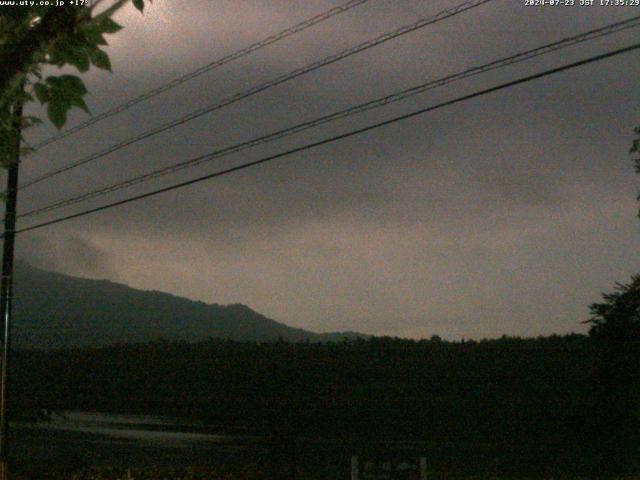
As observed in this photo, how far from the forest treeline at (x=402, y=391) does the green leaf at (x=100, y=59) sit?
14.9 meters

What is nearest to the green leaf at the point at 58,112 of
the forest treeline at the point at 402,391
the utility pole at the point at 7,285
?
the utility pole at the point at 7,285

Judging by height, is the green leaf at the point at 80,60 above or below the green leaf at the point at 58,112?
above

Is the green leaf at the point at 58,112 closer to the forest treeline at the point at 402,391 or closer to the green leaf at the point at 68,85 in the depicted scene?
the green leaf at the point at 68,85

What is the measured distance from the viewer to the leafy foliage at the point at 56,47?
4398 millimetres

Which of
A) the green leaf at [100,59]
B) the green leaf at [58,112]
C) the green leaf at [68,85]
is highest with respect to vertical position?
the green leaf at [100,59]

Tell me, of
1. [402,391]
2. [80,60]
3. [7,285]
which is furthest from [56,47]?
[402,391]

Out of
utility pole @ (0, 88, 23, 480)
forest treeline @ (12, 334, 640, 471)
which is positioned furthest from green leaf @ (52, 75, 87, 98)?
forest treeline @ (12, 334, 640, 471)

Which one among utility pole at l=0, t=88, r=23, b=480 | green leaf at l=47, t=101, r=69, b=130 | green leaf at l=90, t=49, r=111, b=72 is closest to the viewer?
green leaf at l=47, t=101, r=69, b=130

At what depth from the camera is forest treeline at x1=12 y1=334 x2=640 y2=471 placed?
2008cm

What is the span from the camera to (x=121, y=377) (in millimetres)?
69688

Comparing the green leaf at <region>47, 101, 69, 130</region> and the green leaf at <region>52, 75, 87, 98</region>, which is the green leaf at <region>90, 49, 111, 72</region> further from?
the green leaf at <region>47, 101, 69, 130</region>

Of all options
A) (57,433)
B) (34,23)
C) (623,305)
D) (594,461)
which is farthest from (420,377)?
(34,23)

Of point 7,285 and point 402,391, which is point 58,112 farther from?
point 402,391

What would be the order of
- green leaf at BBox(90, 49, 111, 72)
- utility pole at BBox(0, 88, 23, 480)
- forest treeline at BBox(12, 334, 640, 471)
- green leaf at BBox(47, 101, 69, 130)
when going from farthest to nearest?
forest treeline at BBox(12, 334, 640, 471), utility pole at BBox(0, 88, 23, 480), green leaf at BBox(90, 49, 111, 72), green leaf at BBox(47, 101, 69, 130)
